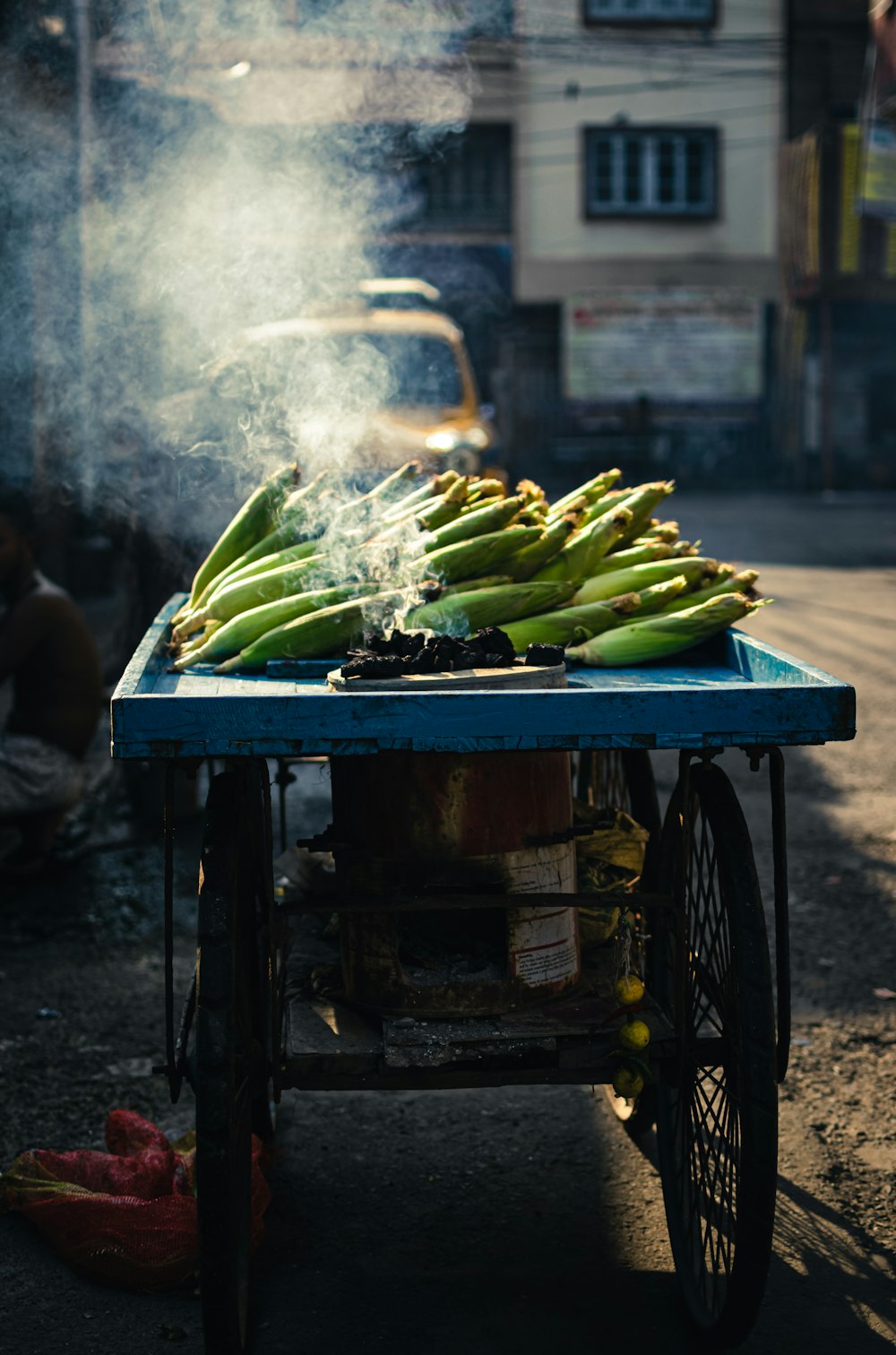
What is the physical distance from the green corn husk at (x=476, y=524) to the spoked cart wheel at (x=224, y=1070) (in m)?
0.86

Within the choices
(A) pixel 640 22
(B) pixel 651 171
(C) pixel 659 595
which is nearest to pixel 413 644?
(C) pixel 659 595

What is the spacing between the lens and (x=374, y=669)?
96.8 inches

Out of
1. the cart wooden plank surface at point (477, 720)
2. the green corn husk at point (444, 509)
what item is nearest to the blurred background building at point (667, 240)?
the green corn husk at point (444, 509)

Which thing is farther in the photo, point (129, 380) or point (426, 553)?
point (129, 380)

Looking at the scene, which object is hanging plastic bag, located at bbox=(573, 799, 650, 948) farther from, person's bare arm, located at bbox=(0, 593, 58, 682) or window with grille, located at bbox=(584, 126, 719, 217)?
window with grille, located at bbox=(584, 126, 719, 217)

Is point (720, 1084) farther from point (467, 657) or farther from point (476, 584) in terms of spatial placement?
point (476, 584)

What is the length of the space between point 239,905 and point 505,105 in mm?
25779

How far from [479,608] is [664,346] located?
981 inches

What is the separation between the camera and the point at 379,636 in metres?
2.84

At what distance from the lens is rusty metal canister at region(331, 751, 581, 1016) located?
2580mm

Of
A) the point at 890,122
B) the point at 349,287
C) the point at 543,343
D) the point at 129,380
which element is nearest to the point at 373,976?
the point at 129,380

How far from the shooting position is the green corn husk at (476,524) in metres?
3.20

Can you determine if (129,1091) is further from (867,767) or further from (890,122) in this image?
(890,122)

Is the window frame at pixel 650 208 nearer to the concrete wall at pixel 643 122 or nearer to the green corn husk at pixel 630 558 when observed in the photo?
the concrete wall at pixel 643 122
